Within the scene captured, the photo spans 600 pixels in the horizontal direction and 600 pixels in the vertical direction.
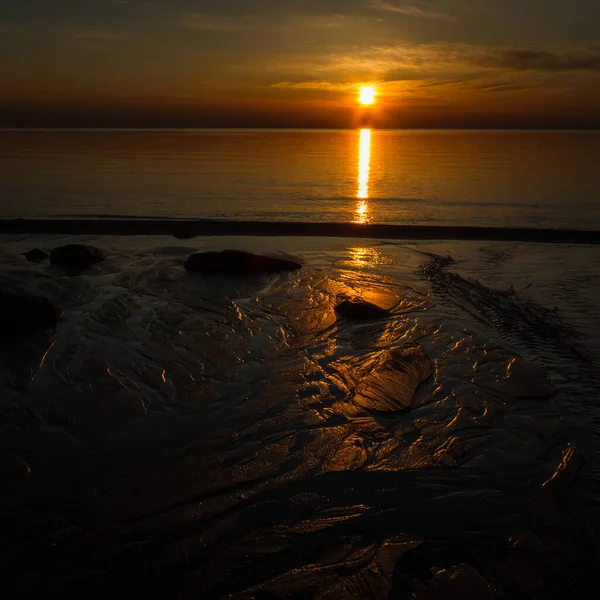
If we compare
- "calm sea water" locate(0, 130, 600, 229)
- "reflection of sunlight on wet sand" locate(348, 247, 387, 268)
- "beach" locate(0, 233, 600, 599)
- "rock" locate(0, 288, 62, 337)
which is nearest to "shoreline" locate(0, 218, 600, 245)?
"calm sea water" locate(0, 130, 600, 229)

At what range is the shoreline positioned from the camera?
1750 cm

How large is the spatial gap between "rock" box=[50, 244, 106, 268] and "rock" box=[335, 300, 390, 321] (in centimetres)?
617

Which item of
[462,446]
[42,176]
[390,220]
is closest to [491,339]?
[462,446]

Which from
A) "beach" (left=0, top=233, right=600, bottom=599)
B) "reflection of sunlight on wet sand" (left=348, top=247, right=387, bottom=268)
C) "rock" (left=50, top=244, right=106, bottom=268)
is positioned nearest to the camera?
"beach" (left=0, top=233, right=600, bottom=599)

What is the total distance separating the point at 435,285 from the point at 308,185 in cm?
2172

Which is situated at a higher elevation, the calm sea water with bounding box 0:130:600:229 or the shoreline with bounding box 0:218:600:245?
the calm sea water with bounding box 0:130:600:229

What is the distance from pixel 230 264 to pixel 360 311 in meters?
3.85

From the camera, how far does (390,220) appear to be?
2061 cm

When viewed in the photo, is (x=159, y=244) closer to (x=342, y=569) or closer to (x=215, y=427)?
(x=215, y=427)

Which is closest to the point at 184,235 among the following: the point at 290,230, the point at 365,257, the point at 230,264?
the point at 290,230

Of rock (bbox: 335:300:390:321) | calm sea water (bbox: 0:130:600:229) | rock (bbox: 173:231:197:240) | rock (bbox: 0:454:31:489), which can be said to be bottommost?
rock (bbox: 0:454:31:489)

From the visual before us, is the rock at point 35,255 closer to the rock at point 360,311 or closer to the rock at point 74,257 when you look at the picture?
the rock at point 74,257

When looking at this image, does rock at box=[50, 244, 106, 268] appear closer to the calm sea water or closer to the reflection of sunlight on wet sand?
the reflection of sunlight on wet sand

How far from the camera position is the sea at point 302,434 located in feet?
12.7
